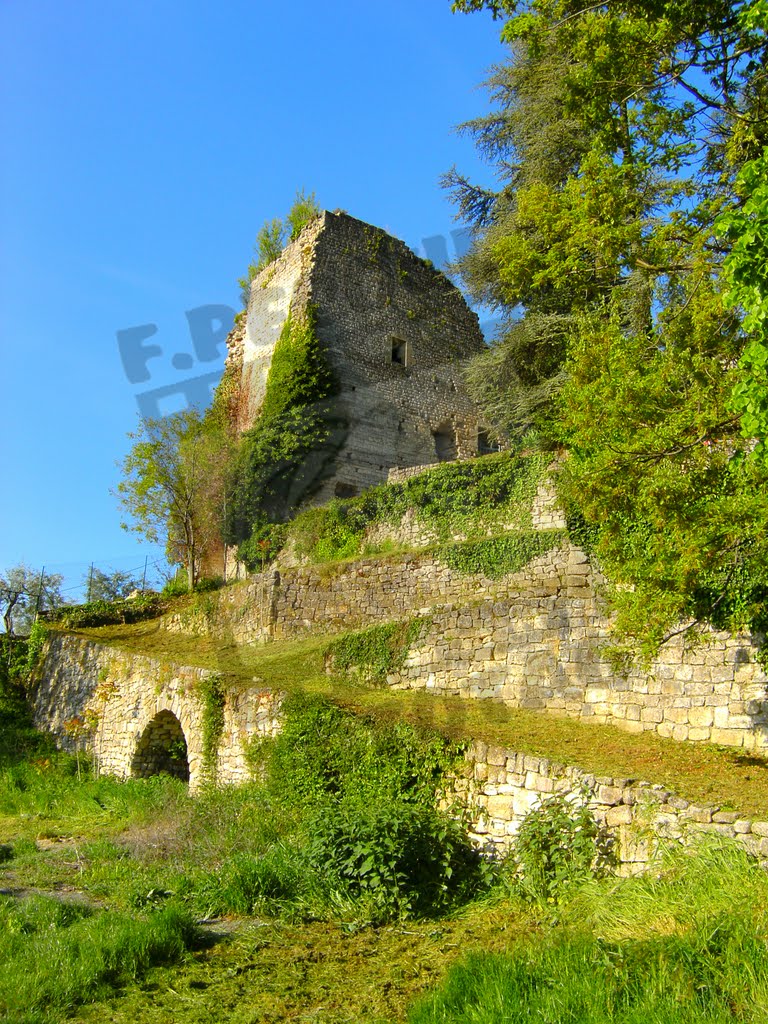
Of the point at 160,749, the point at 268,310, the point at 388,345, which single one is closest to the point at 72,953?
the point at 160,749

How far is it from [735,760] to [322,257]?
18223 mm

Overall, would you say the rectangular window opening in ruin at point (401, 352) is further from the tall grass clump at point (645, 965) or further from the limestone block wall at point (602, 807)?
the tall grass clump at point (645, 965)

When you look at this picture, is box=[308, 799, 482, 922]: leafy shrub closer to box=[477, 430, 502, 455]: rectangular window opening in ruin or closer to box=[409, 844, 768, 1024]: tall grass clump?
box=[409, 844, 768, 1024]: tall grass clump

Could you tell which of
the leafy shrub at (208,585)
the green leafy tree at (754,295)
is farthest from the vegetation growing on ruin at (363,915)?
the leafy shrub at (208,585)

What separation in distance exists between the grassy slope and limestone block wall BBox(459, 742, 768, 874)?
0.59 feet

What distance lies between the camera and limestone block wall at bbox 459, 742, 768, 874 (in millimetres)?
6555

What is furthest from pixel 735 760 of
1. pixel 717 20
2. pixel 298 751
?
pixel 717 20

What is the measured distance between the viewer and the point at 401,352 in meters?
24.4

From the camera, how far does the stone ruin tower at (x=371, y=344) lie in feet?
74.2

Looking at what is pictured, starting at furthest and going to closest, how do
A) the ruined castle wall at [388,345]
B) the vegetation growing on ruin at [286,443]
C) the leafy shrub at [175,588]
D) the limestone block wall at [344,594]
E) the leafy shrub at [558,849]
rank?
the ruined castle wall at [388,345] → the leafy shrub at [175,588] → the vegetation growing on ruin at [286,443] → the limestone block wall at [344,594] → the leafy shrub at [558,849]

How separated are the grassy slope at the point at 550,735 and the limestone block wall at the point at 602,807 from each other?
0.59ft

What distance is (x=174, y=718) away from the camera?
1465cm

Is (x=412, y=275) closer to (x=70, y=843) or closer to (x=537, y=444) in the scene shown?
(x=537, y=444)

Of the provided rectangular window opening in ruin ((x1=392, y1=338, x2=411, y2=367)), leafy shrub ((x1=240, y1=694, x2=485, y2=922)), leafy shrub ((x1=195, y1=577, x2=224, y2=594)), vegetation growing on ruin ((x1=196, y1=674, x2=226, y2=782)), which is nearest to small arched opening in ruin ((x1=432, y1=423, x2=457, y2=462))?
rectangular window opening in ruin ((x1=392, y1=338, x2=411, y2=367))
